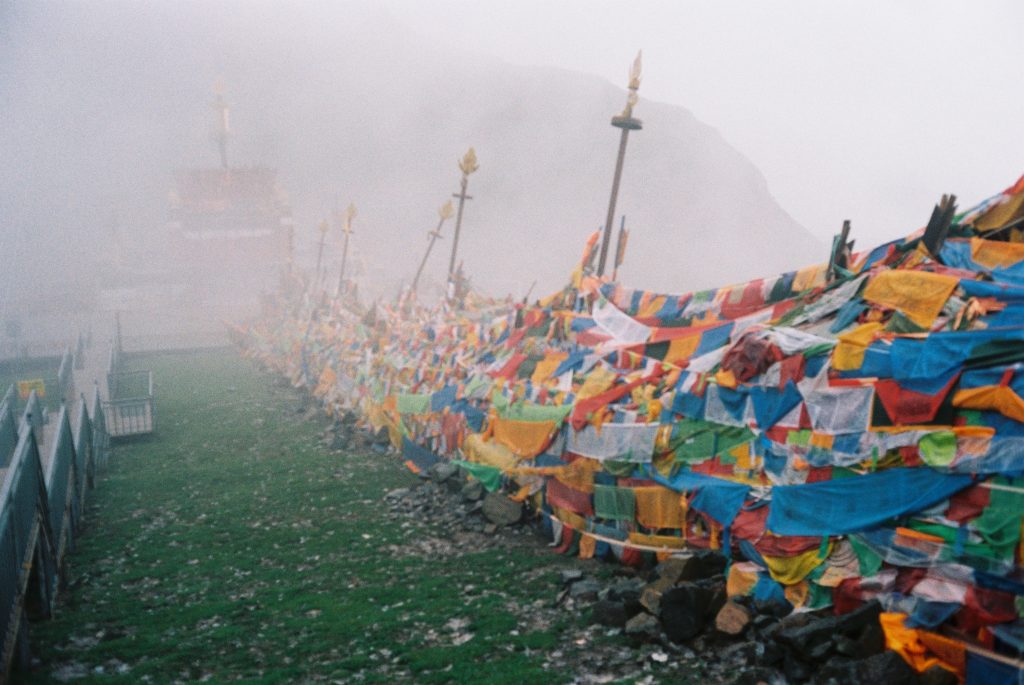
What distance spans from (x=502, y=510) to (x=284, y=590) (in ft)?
12.3

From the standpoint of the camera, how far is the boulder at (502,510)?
1255 cm

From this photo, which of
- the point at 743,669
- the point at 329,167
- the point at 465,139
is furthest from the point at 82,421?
the point at 465,139

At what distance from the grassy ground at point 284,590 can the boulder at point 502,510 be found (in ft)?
2.60

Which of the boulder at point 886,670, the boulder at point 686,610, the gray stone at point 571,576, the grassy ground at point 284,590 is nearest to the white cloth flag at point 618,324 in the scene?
the grassy ground at point 284,590

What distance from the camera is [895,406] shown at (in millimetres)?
7664

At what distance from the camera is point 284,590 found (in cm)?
1023

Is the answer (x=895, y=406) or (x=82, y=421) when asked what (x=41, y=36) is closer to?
(x=82, y=421)

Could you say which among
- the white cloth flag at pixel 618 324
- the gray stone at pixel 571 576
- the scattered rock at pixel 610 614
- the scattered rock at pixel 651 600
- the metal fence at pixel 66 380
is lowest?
the metal fence at pixel 66 380

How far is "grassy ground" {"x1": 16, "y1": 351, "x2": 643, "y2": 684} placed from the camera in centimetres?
805

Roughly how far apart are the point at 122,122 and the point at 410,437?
131857mm

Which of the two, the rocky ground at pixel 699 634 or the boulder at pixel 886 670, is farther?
the rocky ground at pixel 699 634

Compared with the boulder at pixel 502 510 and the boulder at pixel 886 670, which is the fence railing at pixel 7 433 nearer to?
the boulder at pixel 502 510

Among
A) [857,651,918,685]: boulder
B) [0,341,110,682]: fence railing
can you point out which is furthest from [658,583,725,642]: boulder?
[0,341,110,682]: fence railing

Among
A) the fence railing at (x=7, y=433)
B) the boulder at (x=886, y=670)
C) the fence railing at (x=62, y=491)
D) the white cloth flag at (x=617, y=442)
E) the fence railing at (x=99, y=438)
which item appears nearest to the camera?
the boulder at (x=886, y=670)
